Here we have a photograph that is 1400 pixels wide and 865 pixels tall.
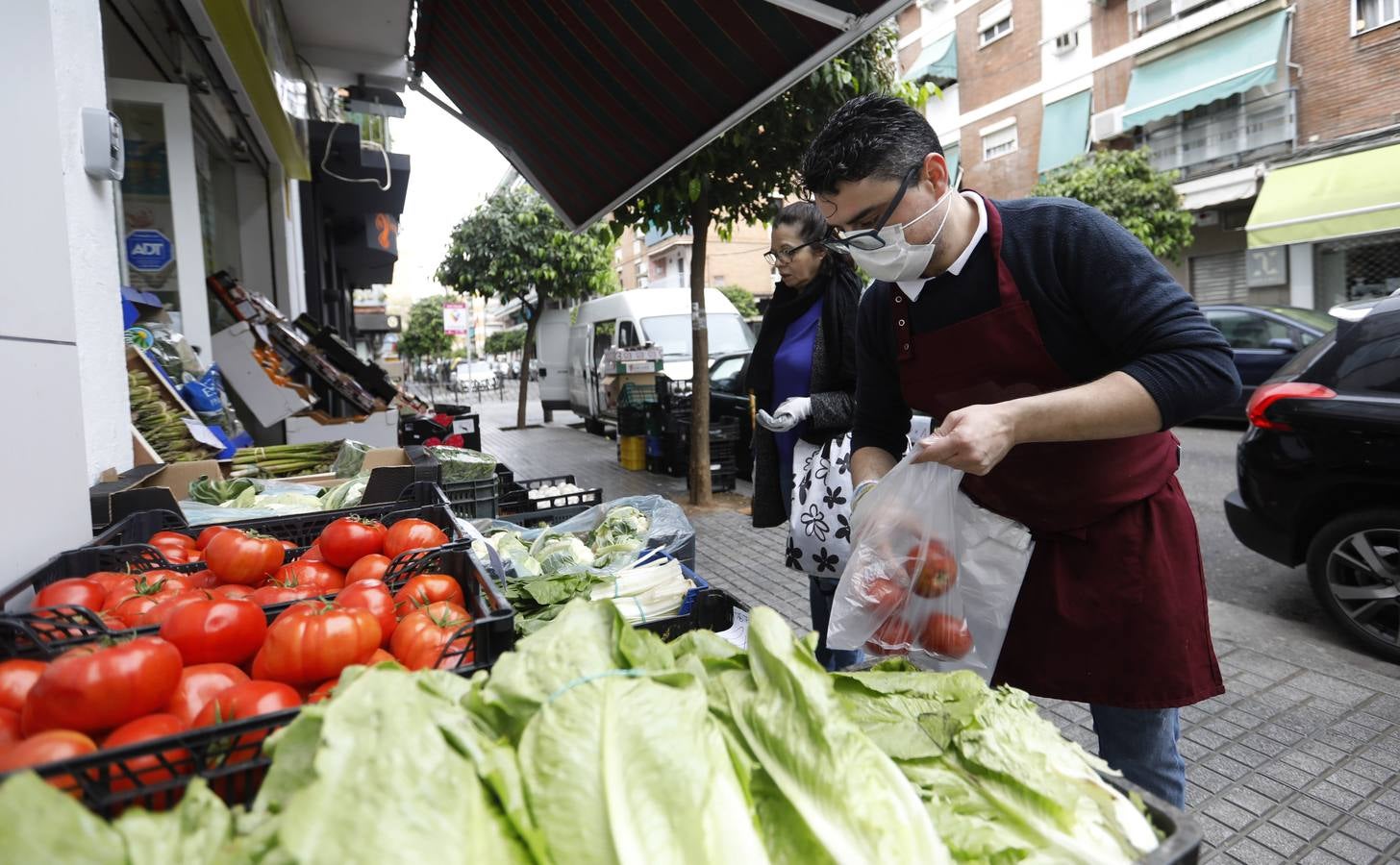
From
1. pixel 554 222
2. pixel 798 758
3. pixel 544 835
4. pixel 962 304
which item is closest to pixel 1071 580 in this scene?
pixel 962 304

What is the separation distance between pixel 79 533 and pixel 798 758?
2254 mm

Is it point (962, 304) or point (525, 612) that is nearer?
point (962, 304)

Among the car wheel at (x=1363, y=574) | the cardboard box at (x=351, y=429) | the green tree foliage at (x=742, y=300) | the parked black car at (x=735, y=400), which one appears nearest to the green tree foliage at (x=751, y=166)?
the parked black car at (x=735, y=400)

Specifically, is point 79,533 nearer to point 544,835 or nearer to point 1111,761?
point 544,835

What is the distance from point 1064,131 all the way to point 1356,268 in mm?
8843

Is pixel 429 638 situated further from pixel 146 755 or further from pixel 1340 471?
pixel 1340 471

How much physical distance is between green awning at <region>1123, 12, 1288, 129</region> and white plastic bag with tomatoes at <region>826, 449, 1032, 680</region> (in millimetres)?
21664

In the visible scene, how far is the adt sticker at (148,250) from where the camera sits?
17.8ft

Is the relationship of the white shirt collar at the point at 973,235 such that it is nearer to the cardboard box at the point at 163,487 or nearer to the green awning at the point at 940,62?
the cardboard box at the point at 163,487

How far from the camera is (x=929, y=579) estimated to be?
200 cm

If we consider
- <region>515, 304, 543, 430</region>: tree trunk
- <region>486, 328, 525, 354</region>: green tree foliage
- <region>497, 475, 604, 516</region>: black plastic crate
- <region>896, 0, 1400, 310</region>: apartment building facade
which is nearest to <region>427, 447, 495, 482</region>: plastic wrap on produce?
<region>497, 475, 604, 516</region>: black plastic crate

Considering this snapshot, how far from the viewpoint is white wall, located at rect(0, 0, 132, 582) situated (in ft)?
6.56

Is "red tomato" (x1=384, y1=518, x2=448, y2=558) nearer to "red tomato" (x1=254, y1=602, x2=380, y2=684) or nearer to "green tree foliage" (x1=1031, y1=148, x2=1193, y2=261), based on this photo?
"red tomato" (x1=254, y1=602, x2=380, y2=684)

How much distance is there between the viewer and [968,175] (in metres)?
26.8
